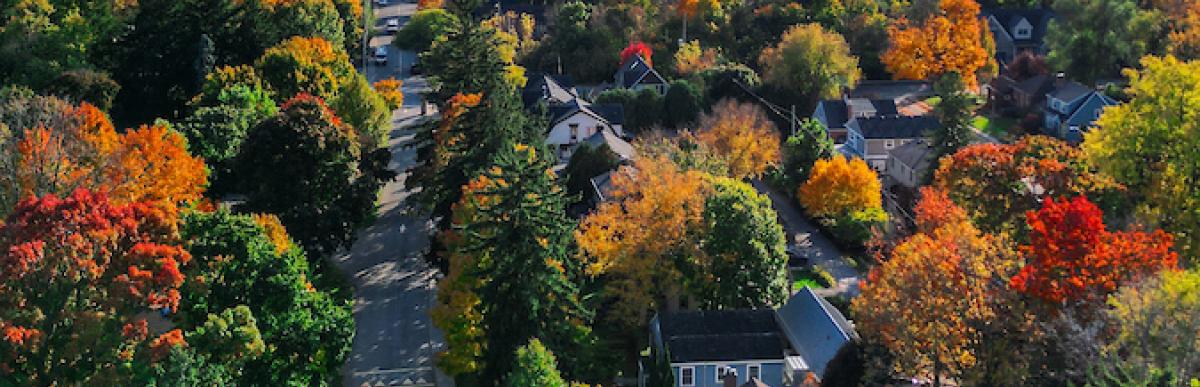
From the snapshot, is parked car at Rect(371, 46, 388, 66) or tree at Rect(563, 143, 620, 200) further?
parked car at Rect(371, 46, 388, 66)

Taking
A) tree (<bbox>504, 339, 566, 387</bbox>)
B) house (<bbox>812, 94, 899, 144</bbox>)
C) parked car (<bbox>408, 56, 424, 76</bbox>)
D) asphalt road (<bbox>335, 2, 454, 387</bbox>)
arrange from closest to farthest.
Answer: tree (<bbox>504, 339, 566, 387</bbox>) → asphalt road (<bbox>335, 2, 454, 387</bbox>) → house (<bbox>812, 94, 899, 144</bbox>) → parked car (<bbox>408, 56, 424, 76</bbox>)

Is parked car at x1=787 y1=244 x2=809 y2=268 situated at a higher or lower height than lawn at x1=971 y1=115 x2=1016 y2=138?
higher

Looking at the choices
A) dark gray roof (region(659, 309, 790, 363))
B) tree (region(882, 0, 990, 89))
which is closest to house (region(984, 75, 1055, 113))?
tree (region(882, 0, 990, 89))

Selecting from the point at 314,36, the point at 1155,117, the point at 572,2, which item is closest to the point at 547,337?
the point at 1155,117

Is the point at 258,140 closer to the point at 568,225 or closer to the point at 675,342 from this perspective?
the point at 568,225

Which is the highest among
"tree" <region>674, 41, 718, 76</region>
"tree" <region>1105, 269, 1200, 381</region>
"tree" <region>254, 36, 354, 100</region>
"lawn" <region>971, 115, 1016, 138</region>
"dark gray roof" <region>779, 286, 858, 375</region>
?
"tree" <region>254, 36, 354, 100</region>

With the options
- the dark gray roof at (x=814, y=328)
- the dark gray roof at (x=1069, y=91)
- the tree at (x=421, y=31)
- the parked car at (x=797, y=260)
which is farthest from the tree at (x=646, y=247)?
the tree at (x=421, y=31)

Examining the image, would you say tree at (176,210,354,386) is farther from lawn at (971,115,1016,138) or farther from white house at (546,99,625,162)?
lawn at (971,115,1016,138)
